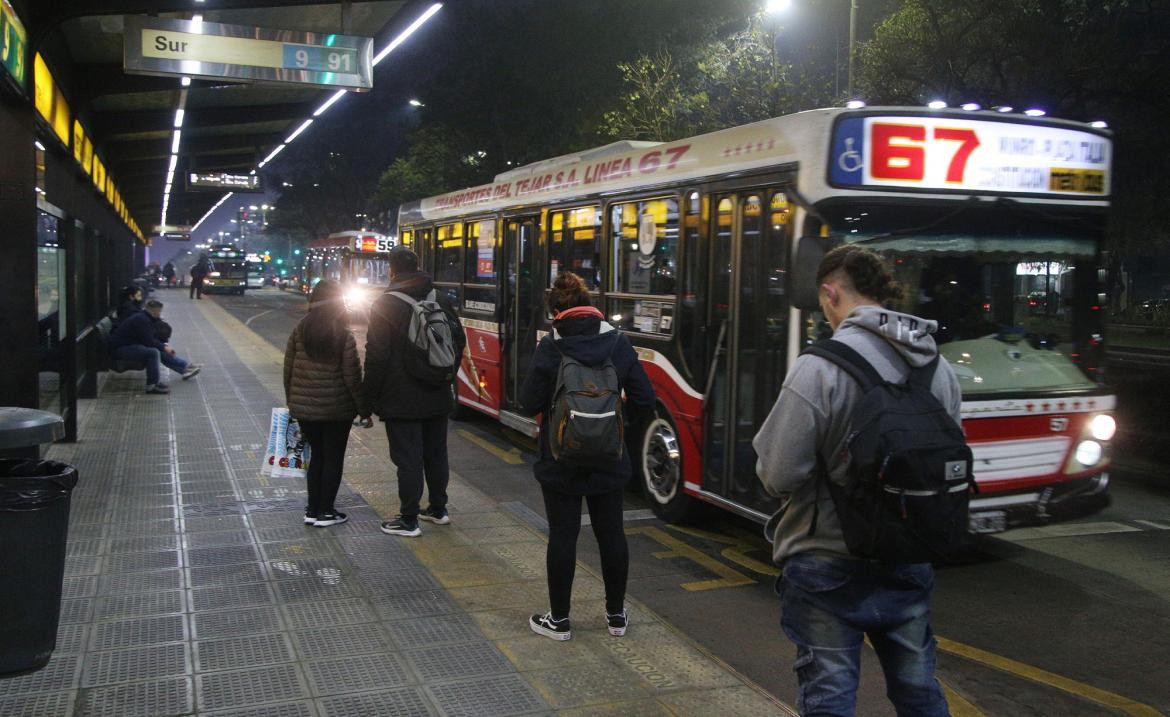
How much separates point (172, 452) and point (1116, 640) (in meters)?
7.90

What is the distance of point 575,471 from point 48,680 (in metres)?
2.41

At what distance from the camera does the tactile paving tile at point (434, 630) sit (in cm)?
481

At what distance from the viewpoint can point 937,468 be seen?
262 cm

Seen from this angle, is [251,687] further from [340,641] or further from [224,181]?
[224,181]

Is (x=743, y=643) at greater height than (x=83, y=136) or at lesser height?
lesser

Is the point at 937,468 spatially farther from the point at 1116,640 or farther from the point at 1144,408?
the point at 1144,408

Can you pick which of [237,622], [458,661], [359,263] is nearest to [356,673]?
[458,661]

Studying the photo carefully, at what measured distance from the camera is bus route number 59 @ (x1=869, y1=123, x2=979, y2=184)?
18.9ft

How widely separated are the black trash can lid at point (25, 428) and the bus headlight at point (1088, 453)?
5.59m

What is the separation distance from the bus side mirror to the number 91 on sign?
6.12 meters

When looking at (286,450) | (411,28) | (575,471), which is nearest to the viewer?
(575,471)

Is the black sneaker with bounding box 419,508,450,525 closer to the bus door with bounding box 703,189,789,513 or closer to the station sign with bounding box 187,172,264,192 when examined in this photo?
the bus door with bounding box 703,189,789,513

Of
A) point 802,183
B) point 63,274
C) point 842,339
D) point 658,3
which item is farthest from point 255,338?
point 842,339

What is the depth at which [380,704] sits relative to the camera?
4070mm
